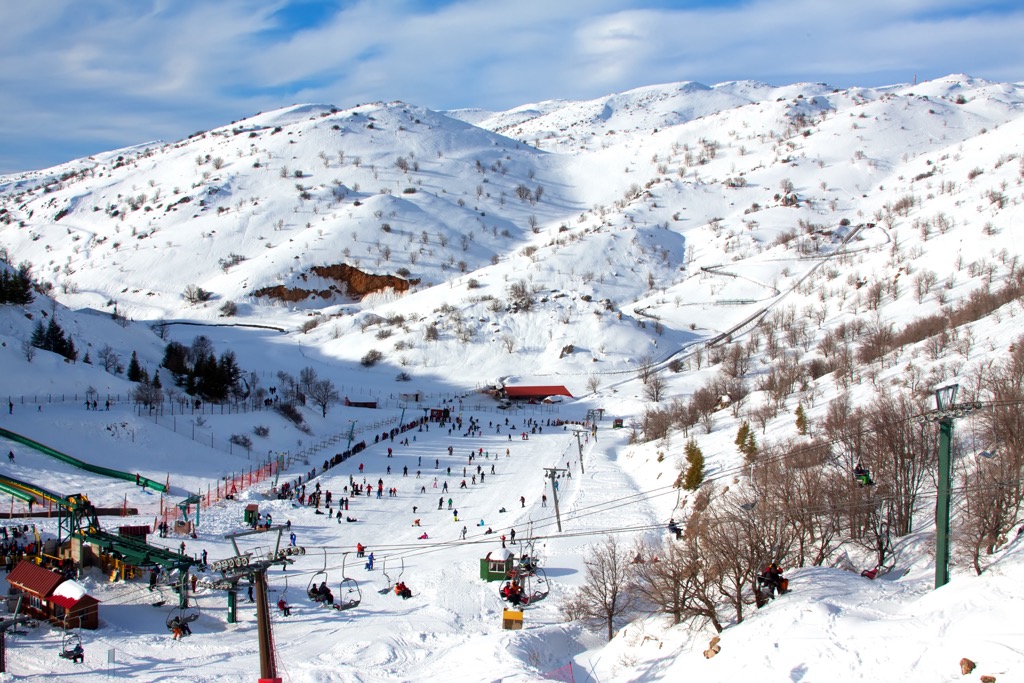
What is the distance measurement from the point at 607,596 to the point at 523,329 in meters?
61.1

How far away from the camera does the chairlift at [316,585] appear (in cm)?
2648

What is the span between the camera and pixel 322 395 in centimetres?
6206

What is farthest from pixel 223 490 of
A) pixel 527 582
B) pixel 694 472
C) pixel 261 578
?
pixel 261 578

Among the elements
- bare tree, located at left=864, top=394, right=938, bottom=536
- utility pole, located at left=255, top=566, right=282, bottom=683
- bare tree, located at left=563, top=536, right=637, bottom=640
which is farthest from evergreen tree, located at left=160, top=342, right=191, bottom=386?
utility pole, located at left=255, top=566, right=282, bottom=683

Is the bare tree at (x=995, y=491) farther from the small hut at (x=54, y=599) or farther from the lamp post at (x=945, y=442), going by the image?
the small hut at (x=54, y=599)

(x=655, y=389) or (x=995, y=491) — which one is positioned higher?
(x=655, y=389)

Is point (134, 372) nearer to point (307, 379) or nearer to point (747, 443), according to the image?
point (307, 379)

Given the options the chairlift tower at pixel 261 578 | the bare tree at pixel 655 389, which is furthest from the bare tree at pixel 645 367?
the chairlift tower at pixel 261 578

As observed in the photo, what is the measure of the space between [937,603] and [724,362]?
53148mm

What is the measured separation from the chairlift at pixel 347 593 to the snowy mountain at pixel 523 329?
0.41 meters

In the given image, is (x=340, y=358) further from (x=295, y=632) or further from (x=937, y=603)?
(x=937, y=603)

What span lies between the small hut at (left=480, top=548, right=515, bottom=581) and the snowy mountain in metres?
0.71

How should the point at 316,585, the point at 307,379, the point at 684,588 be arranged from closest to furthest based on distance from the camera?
the point at 684,588 < the point at 316,585 < the point at 307,379

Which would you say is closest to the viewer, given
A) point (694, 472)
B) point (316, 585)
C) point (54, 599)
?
point (54, 599)
